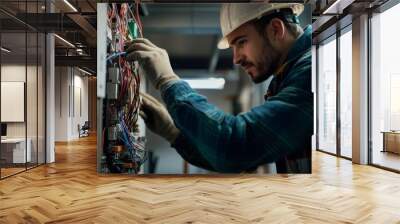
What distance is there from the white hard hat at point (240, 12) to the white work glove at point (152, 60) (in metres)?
0.83

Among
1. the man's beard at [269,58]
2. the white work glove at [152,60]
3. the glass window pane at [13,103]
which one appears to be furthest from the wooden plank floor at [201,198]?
the man's beard at [269,58]

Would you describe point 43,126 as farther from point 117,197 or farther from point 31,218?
point 31,218

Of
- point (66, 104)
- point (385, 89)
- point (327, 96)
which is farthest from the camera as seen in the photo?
point (66, 104)

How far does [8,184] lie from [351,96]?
6.75 meters

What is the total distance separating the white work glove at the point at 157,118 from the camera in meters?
5.35

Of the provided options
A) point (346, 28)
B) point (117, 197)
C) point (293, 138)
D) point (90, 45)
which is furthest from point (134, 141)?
point (90, 45)

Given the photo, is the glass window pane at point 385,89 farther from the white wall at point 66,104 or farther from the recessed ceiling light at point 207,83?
the white wall at point 66,104

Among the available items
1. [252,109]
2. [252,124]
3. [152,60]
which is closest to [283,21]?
[252,109]

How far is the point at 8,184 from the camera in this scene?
5406 mm

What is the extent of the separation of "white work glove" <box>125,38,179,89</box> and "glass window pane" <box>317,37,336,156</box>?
5.53m

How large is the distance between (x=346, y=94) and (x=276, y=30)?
4.10m

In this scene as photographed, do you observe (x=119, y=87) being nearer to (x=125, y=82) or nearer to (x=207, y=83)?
(x=125, y=82)

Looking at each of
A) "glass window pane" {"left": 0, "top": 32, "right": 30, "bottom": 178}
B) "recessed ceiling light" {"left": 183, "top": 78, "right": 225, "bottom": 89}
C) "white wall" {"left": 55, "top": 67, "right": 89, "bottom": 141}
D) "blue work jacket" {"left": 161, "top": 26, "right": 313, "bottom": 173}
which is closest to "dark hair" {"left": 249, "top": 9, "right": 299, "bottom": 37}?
"blue work jacket" {"left": 161, "top": 26, "right": 313, "bottom": 173}

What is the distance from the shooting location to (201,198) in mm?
4461
